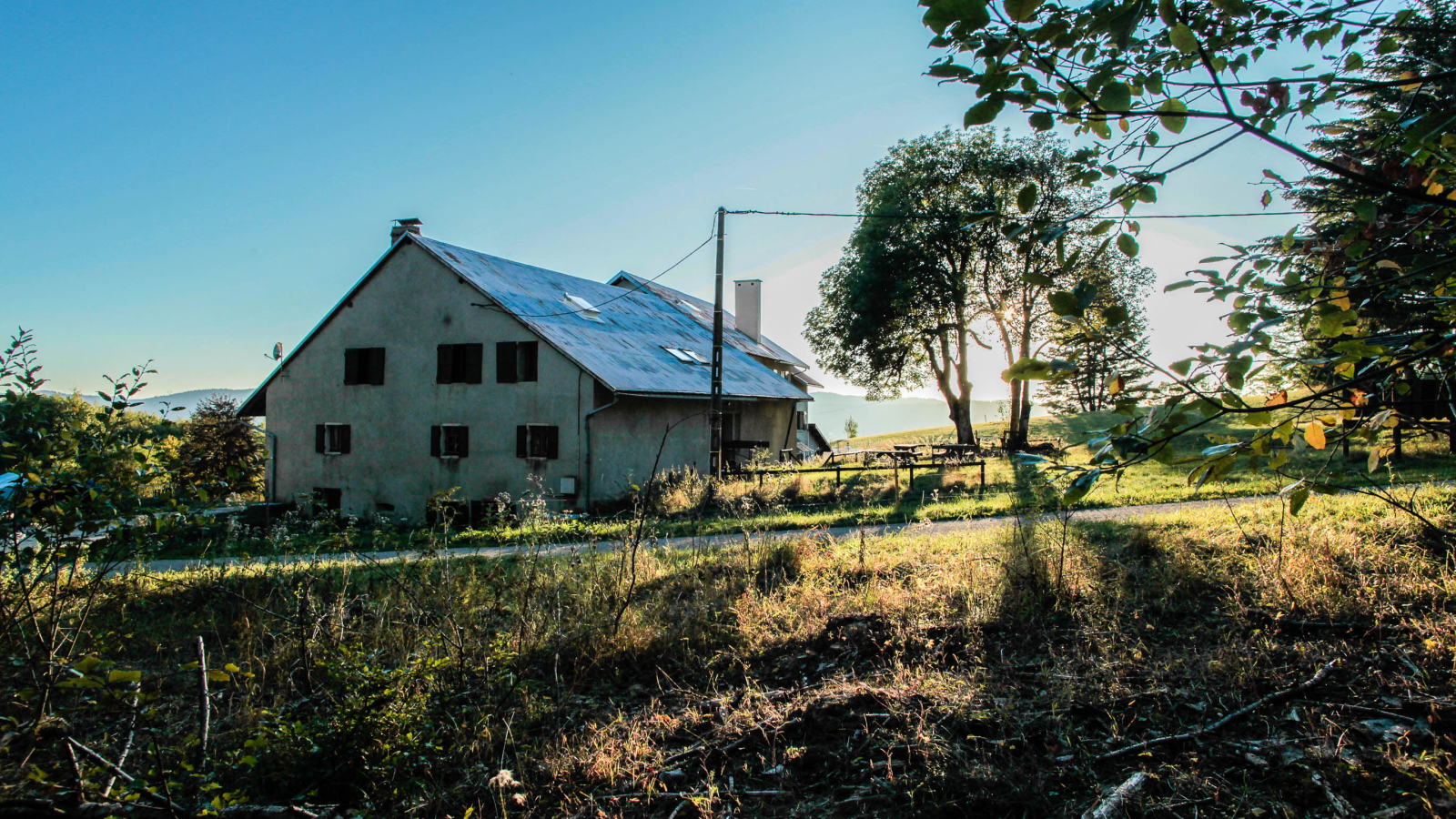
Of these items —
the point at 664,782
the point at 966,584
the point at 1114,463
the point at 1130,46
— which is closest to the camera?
the point at 1114,463

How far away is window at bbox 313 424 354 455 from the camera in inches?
799

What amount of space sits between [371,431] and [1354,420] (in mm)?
21001

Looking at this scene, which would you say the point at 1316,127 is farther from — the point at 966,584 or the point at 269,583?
the point at 269,583

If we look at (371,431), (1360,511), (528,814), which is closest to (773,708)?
(528,814)

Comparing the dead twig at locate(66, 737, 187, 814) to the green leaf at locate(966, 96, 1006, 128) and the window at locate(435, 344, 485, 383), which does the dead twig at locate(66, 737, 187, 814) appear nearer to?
the green leaf at locate(966, 96, 1006, 128)

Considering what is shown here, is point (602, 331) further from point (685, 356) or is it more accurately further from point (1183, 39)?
point (1183, 39)

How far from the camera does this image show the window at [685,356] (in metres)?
21.6

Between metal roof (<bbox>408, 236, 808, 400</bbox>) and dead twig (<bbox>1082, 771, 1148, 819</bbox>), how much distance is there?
14453 mm

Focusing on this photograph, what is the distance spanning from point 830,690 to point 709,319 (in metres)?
27.0

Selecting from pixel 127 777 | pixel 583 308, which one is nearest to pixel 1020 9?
pixel 127 777

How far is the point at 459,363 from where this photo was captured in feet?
62.2

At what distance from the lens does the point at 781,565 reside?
725 cm

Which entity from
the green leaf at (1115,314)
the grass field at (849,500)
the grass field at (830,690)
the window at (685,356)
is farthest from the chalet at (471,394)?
the green leaf at (1115,314)

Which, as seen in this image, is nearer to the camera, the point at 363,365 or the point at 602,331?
the point at 363,365
